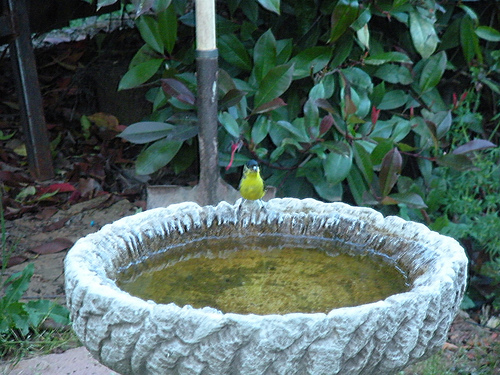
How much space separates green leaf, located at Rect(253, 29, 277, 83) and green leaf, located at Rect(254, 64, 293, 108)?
0.10 m

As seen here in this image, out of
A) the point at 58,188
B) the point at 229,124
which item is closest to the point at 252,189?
the point at 229,124

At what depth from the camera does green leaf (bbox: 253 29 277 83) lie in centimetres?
260

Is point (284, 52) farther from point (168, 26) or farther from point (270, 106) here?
point (168, 26)

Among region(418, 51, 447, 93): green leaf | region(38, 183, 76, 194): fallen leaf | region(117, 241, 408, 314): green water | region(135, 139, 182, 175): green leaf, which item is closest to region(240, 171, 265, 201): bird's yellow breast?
region(117, 241, 408, 314): green water

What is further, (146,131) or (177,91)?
(146,131)

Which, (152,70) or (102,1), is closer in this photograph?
(102,1)

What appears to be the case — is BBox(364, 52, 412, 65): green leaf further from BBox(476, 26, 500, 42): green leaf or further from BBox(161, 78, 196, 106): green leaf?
BBox(161, 78, 196, 106): green leaf

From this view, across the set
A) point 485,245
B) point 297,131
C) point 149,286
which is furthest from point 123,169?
point 149,286

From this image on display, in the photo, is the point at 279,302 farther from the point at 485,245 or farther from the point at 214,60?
the point at 485,245

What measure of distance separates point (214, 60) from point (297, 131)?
1.52ft

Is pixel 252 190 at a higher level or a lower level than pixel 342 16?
lower

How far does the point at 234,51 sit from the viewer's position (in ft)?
8.96

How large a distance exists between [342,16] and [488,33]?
758 millimetres

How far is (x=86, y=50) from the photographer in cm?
454
